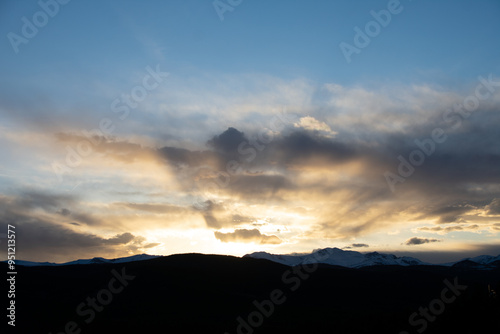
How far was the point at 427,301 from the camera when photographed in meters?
160

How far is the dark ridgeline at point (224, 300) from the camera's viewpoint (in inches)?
2972

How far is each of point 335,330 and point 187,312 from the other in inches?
1777

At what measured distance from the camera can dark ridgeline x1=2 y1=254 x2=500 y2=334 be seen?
7550 centimetres

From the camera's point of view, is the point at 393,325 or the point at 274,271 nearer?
the point at 393,325

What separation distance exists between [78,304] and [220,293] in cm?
4575

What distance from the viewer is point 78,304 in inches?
4193

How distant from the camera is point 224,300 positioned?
125m

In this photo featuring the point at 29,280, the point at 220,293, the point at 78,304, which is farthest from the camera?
the point at 220,293

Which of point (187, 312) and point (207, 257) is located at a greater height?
point (207, 257)

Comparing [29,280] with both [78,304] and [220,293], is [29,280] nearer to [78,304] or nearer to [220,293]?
[78,304]

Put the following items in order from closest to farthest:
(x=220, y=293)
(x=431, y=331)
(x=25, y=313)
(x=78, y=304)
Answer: (x=431, y=331) → (x=25, y=313) → (x=78, y=304) → (x=220, y=293)

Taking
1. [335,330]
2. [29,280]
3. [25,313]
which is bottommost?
[335,330]

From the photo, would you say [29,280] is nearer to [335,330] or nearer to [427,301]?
[335,330]

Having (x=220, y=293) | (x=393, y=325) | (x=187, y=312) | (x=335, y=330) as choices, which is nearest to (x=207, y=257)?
(x=220, y=293)
